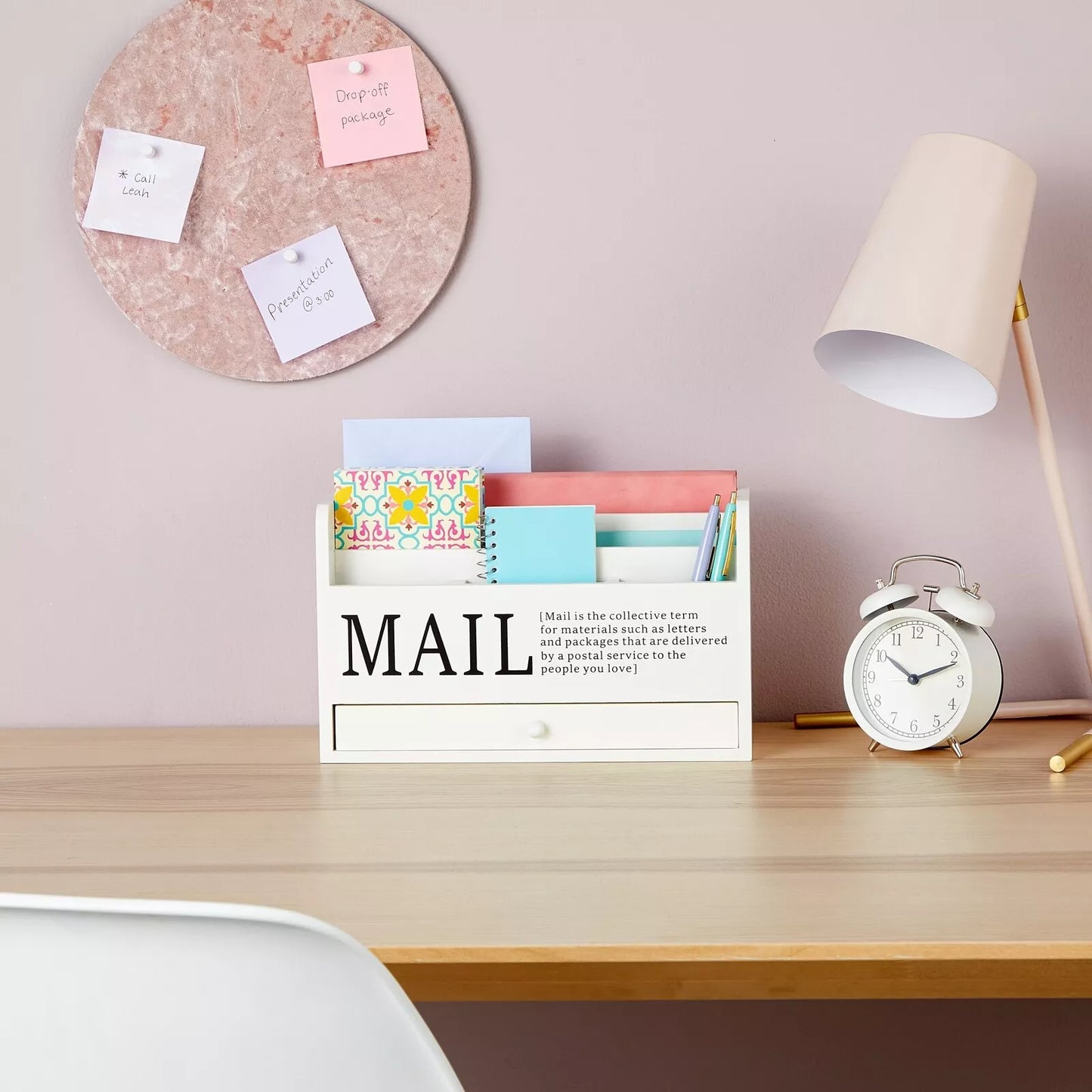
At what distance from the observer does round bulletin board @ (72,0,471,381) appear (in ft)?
3.93

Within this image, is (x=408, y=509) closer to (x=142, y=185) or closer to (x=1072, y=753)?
(x=142, y=185)

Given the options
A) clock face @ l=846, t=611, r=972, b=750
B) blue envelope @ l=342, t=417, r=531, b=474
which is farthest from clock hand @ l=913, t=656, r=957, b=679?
blue envelope @ l=342, t=417, r=531, b=474

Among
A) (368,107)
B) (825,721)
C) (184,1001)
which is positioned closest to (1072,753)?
(825,721)

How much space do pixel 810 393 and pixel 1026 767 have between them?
0.48 meters

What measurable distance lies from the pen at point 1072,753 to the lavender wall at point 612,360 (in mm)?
214

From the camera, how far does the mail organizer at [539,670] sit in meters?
1.05

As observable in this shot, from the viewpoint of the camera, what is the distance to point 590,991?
67 cm

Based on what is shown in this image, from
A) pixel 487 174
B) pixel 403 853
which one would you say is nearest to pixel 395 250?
pixel 487 174

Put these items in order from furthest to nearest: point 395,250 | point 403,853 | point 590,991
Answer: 1. point 395,250
2. point 403,853
3. point 590,991

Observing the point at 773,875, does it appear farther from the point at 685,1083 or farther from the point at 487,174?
the point at 487,174

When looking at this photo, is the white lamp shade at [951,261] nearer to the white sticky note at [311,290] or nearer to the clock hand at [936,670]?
the clock hand at [936,670]

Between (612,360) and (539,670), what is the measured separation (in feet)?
1.31

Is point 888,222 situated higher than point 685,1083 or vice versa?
point 888,222

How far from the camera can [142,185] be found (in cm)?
121
